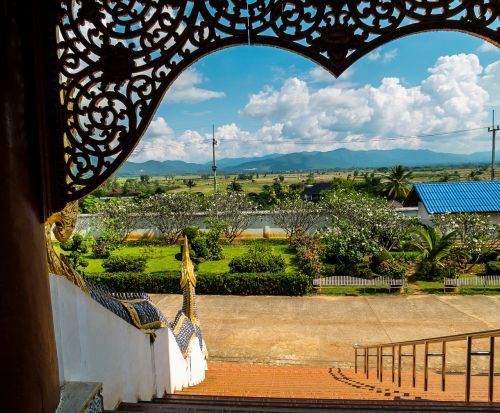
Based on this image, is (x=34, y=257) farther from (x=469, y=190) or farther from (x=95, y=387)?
(x=469, y=190)

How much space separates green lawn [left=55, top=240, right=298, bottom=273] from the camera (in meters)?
16.9

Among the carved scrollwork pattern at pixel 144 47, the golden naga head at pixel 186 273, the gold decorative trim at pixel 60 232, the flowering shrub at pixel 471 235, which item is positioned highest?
the carved scrollwork pattern at pixel 144 47

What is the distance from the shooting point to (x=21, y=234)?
6.86ft

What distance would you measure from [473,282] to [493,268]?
6.13 feet

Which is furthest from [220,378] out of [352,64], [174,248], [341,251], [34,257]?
[174,248]

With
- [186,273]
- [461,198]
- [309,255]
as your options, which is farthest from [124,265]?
[461,198]

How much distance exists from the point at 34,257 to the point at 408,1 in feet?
8.27

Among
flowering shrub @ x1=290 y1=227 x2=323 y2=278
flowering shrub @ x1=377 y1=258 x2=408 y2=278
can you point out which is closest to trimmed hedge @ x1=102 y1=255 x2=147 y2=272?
flowering shrub @ x1=290 y1=227 x2=323 y2=278

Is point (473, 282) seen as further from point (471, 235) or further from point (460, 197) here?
point (460, 197)

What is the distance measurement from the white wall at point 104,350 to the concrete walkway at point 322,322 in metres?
4.93

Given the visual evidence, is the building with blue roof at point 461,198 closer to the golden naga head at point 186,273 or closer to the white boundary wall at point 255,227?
the white boundary wall at point 255,227

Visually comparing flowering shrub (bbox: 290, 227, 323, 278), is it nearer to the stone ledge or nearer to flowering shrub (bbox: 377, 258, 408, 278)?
flowering shrub (bbox: 377, 258, 408, 278)

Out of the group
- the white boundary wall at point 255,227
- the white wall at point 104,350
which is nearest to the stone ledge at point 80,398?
the white wall at point 104,350

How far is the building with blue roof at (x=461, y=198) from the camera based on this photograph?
20.2 meters
